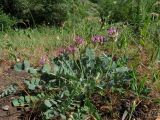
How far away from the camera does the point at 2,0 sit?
6879 millimetres

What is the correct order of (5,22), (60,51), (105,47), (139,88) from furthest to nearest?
(5,22), (105,47), (60,51), (139,88)

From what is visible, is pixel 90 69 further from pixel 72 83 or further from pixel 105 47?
pixel 105 47

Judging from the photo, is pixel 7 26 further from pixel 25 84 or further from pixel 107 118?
pixel 107 118

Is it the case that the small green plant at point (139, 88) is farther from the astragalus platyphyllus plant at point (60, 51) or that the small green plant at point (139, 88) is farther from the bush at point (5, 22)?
the bush at point (5, 22)

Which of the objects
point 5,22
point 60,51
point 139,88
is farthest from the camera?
point 5,22

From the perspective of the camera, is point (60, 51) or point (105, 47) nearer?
point (60, 51)

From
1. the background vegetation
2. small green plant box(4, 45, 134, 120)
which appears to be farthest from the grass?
small green plant box(4, 45, 134, 120)

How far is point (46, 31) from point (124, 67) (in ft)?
7.92

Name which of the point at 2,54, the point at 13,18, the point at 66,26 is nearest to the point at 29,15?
the point at 13,18

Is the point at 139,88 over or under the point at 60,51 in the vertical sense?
under

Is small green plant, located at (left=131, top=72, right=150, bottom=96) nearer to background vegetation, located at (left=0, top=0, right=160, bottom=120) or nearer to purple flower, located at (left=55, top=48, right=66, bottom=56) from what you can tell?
background vegetation, located at (left=0, top=0, right=160, bottom=120)

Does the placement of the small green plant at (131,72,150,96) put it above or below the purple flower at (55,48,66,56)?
below

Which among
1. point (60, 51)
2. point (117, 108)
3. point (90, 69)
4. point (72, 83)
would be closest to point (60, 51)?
point (60, 51)

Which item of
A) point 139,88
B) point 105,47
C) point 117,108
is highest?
point 105,47
